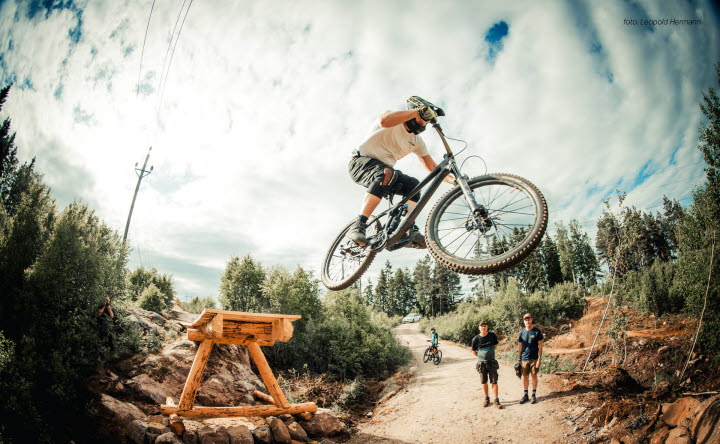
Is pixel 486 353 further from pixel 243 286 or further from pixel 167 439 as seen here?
pixel 243 286

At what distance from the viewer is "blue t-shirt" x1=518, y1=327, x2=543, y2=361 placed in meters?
8.45

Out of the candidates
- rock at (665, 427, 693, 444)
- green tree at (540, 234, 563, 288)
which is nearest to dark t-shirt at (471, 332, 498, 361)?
rock at (665, 427, 693, 444)

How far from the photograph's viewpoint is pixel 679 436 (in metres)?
5.25

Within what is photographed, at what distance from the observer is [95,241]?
888 cm

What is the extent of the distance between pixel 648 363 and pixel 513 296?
13.9m

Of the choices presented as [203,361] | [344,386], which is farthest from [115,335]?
[344,386]

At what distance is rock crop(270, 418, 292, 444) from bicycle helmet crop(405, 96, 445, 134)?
22.8ft

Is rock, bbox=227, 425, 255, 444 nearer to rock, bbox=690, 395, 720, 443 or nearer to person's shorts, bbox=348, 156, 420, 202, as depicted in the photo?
person's shorts, bbox=348, 156, 420, 202

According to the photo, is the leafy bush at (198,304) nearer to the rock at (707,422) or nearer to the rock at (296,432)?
the rock at (296,432)

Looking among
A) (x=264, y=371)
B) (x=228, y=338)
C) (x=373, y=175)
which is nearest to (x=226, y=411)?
(x=264, y=371)

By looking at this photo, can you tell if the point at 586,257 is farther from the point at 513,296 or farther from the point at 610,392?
the point at 610,392

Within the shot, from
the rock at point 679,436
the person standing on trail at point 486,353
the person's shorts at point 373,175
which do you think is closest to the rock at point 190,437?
the person's shorts at point 373,175

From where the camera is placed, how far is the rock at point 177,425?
19.0 feet

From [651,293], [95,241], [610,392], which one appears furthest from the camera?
[651,293]
